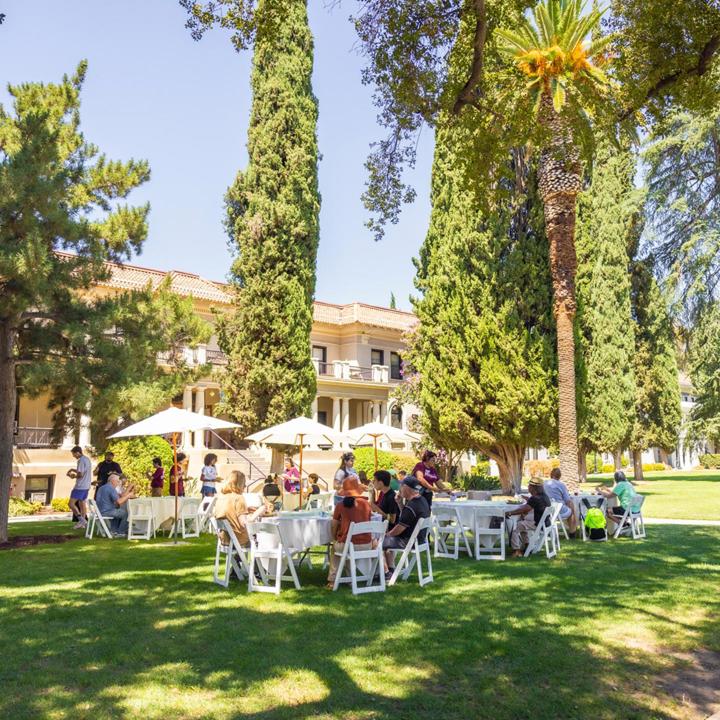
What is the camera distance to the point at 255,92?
80.7 ft

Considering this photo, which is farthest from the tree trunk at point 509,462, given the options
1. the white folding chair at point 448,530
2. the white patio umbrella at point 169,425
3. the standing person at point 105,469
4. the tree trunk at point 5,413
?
the tree trunk at point 5,413

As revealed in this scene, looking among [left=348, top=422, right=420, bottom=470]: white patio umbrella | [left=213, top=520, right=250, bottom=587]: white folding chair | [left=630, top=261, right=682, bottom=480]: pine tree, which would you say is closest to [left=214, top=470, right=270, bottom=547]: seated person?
[left=213, top=520, right=250, bottom=587]: white folding chair

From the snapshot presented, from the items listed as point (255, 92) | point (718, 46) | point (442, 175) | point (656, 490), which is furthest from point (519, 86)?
point (656, 490)

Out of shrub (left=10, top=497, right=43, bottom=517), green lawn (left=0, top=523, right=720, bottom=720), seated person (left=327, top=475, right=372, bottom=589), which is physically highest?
seated person (left=327, top=475, right=372, bottom=589)

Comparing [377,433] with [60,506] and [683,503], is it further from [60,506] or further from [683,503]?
[683,503]

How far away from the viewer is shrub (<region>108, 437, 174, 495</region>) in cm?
2142

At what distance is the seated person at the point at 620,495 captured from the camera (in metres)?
12.5

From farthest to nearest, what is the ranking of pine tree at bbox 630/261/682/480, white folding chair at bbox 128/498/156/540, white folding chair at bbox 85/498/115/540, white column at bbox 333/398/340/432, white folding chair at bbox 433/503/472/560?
white column at bbox 333/398/340/432 < pine tree at bbox 630/261/682/480 < white folding chair at bbox 85/498/115/540 < white folding chair at bbox 128/498/156/540 < white folding chair at bbox 433/503/472/560

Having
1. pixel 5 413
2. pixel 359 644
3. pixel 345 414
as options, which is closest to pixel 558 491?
pixel 359 644

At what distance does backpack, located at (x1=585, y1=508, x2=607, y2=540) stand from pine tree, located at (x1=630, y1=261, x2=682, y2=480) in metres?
23.4

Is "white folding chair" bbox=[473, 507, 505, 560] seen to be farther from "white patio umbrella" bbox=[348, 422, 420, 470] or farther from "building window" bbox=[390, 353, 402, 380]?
"building window" bbox=[390, 353, 402, 380]

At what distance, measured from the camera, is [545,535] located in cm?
1023

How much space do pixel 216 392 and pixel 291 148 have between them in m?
15.1

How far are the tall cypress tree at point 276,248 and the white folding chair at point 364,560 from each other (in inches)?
603
